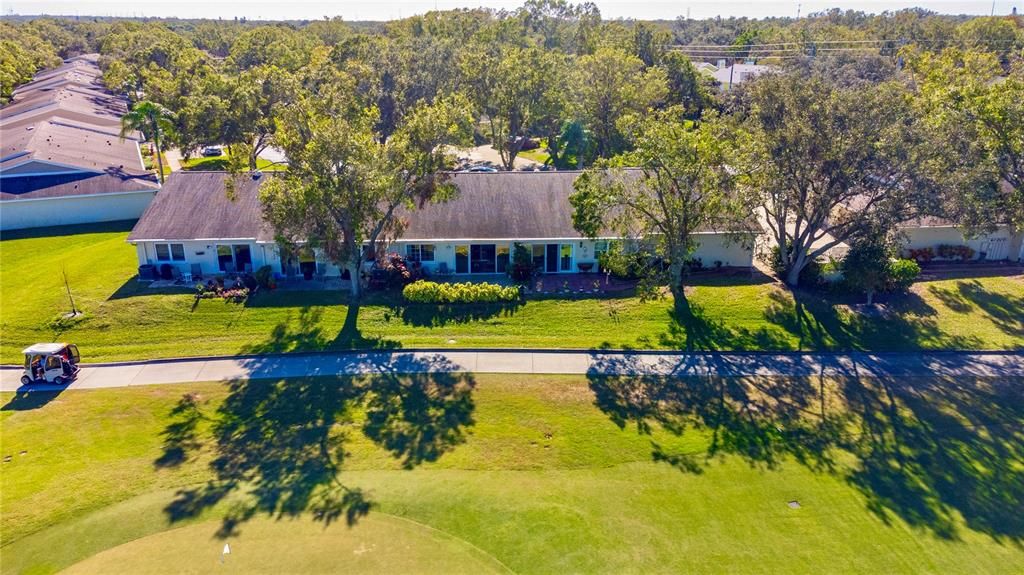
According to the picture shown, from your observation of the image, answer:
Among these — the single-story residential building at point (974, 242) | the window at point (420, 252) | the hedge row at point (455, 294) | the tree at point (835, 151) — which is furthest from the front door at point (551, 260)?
the single-story residential building at point (974, 242)

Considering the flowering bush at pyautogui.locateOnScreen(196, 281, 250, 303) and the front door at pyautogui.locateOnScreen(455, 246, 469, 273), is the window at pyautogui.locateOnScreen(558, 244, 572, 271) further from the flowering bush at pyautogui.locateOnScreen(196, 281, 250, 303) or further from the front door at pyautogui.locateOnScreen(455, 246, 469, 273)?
the flowering bush at pyautogui.locateOnScreen(196, 281, 250, 303)

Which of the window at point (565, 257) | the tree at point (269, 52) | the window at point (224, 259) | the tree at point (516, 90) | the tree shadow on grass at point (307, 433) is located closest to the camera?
the tree shadow on grass at point (307, 433)

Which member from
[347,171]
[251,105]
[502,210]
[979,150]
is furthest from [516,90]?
[979,150]

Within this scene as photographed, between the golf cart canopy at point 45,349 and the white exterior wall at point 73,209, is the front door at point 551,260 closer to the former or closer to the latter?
the golf cart canopy at point 45,349

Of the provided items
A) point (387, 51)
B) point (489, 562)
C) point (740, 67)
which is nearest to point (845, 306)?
point (489, 562)

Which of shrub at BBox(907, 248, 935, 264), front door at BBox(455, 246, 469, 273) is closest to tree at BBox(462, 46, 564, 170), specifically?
front door at BBox(455, 246, 469, 273)

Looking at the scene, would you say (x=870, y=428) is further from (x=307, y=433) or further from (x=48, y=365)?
(x=48, y=365)

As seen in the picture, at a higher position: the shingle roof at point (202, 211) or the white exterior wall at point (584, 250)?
the shingle roof at point (202, 211)

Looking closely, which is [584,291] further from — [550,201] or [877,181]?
[877,181]
